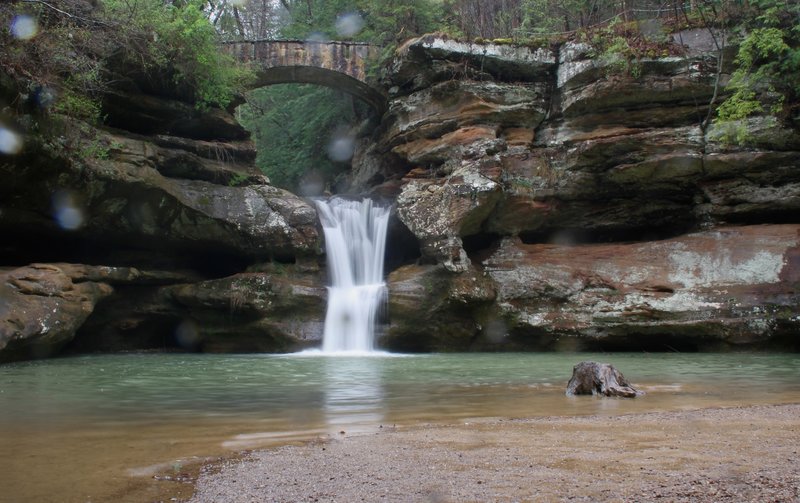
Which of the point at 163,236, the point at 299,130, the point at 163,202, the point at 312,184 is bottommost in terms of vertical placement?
the point at 163,236

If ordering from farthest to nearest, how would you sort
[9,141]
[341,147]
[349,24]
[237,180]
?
[341,147] < [349,24] < [237,180] < [9,141]

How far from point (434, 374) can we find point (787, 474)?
22.2ft

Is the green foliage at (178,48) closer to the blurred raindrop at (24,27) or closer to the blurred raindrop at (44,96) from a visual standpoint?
the blurred raindrop at (44,96)

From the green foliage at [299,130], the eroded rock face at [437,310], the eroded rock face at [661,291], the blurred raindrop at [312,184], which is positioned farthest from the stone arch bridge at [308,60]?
the eroded rock face at [661,291]

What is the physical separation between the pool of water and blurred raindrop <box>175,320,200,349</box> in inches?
183

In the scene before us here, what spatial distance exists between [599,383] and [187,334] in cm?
1291

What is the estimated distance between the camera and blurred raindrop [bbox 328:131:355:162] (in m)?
24.3

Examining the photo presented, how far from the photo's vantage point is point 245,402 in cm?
652

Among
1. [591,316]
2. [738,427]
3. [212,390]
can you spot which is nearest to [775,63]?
[591,316]

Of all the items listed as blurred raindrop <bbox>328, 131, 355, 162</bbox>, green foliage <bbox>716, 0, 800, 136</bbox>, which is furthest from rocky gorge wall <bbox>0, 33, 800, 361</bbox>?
blurred raindrop <bbox>328, 131, 355, 162</bbox>

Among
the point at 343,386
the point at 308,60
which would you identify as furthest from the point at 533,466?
the point at 308,60

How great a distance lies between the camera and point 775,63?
15383 mm

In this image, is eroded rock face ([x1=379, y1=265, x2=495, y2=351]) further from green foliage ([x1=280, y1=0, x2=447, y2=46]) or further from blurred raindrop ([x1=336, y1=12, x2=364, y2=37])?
blurred raindrop ([x1=336, y1=12, x2=364, y2=37])

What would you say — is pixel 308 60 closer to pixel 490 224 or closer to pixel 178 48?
pixel 178 48
